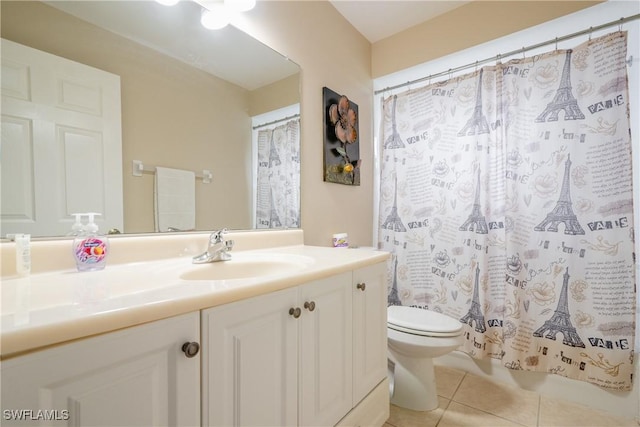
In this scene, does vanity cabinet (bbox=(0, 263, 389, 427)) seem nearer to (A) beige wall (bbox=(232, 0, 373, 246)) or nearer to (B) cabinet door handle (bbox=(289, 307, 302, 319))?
(B) cabinet door handle (bbox=(289, 307, 302, 319))

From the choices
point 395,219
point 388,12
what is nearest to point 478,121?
point 395,219

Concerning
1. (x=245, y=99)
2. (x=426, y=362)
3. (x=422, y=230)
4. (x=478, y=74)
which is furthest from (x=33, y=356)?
(x=478, y=74)

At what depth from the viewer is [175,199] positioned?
3.59ft

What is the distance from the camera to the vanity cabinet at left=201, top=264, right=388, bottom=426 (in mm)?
628

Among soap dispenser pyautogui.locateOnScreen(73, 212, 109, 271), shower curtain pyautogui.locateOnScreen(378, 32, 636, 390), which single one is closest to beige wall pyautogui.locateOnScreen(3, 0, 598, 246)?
shower curtain pyautogui.locateOnScreen(378, 32, 636, 390)

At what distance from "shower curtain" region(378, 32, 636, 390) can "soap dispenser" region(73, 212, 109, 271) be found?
5.70 feet

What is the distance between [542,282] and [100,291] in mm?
1986

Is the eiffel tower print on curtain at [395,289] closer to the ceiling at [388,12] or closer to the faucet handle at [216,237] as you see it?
the faucet handle at [216,237]

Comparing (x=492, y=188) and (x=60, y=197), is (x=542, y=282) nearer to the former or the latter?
(x=492, y=188)

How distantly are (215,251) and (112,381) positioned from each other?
1.95 ft

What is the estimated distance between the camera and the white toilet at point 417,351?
53.9 inches

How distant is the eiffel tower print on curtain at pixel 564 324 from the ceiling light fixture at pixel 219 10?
6.91 feet

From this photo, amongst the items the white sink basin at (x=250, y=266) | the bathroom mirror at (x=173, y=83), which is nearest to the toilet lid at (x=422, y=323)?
the white sink basin at (x=250, y=266)

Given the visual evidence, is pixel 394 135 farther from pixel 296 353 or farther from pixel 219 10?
pixel 296 353
